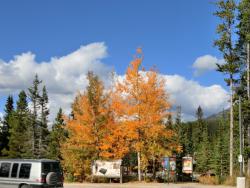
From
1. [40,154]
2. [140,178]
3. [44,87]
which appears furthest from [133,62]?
[44,87]

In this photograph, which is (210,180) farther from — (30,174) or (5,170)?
(5,170)

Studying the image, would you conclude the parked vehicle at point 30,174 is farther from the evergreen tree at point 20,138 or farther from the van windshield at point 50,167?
the evergreen tree at point 20,138

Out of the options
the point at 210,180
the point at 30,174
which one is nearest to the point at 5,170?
the point at 30,174

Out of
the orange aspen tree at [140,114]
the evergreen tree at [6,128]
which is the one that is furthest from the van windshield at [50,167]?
the evergreen tree at [6,128]

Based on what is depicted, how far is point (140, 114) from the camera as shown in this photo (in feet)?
117

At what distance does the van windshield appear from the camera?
2254cm

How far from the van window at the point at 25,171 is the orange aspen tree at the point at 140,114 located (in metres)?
13.4

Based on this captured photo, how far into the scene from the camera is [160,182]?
3612cm

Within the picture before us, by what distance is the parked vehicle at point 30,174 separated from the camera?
2231cm

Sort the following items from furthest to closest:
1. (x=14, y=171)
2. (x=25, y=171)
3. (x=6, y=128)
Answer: (x=6, y=128) → (x=14, y=171) → (x=25, y=171)

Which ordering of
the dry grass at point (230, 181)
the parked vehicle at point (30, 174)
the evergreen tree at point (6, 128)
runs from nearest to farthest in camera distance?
the parked vehicle at point (30, 174), the dry grass at point (230, 181), the evergreen tree at point (6, 128)

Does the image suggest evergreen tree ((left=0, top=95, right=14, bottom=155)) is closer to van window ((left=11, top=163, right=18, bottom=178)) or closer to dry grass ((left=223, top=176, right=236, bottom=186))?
dry grass ((left=223, top=176, right=236, bottom=186))

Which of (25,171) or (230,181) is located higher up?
(25,171)

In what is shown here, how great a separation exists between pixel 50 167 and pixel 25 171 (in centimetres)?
129
